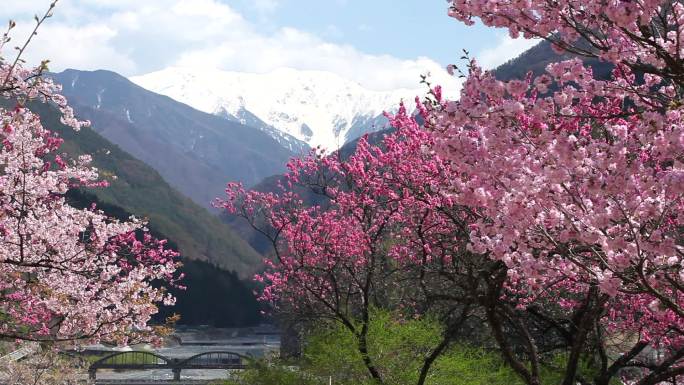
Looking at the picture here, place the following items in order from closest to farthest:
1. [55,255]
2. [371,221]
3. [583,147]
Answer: [583,147]
[55,255]
[371,221]

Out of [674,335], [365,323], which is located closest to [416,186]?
[365,323]

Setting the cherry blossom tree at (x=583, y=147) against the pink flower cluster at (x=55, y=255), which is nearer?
the cherry blossom tree at (x=583, y=147)

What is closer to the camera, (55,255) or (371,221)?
(55,255)

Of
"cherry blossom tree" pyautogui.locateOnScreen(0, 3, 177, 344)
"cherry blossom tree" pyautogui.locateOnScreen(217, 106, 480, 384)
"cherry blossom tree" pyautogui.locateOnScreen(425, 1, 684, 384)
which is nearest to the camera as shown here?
"cherry blossom tree" pyautogui.locateOnScreen(425, 1, 684, 384)

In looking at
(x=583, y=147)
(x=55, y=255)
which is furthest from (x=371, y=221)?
(x=583, y=147)

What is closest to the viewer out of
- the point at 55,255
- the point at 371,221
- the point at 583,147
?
the point at 583,147

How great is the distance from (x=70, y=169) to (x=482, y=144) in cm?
977

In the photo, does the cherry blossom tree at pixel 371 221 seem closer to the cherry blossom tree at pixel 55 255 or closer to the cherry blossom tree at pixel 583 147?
the cherry blossom tree at pixel 55 255

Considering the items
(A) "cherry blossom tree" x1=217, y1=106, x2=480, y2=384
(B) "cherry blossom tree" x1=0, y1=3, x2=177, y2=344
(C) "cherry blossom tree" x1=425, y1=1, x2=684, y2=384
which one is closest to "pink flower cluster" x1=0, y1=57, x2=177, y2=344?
(B) "cherry blossom tree" x1=0, y1=3, x2=177, y2=344

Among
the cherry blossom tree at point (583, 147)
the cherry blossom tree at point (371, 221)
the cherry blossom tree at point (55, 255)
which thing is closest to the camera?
the cherry blossom tree at point (583, 147)

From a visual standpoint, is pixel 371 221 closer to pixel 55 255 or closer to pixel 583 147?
pixel 55 255

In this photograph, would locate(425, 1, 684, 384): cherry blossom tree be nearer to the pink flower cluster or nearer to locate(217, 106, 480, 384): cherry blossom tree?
locate(217, 106, 480, 384): cherry blossom tree

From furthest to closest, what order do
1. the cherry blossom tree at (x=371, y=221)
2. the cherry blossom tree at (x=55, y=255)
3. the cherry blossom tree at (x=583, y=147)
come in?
the cherry blossom tree at (x=371, y=221)
the cherry blossom tree at (x=55, y=255)
the cherry blossom tree at (x=583, y=147)

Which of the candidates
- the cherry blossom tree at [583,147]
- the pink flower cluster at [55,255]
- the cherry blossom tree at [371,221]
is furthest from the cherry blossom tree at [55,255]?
the cherry blossom tree at [583,147]
